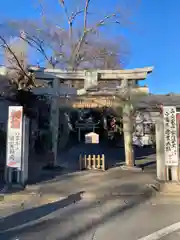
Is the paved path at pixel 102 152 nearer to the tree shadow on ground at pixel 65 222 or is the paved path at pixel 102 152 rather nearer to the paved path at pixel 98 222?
the tree shadow on ground at pixel 65 222

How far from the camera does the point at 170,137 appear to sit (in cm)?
1080

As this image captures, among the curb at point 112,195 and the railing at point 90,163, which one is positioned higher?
the railing at point 90,163

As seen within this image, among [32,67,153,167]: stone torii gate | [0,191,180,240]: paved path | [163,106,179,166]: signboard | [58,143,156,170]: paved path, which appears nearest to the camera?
[0,191,180,240]: paved path

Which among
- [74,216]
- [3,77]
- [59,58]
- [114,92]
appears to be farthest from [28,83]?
[59,58]

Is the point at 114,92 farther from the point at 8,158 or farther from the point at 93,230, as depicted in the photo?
the point at 93,230

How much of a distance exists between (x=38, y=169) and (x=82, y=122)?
10529mm

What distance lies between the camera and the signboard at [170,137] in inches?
412

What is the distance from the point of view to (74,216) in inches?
253

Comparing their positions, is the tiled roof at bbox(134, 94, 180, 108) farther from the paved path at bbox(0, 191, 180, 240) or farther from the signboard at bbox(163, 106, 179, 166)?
the paved path at bbox(0, 191, 180, 240)

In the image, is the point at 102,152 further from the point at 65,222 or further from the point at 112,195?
the point at 65,222

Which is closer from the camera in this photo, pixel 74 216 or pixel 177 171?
pixel 74 216

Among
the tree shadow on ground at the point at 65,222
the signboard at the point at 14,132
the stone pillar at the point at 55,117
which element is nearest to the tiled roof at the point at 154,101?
the stone pillar at the point at 55,117

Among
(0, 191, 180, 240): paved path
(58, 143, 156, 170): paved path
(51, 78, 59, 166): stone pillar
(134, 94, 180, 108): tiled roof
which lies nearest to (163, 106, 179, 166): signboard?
(0, 191, 180, 240): paved path

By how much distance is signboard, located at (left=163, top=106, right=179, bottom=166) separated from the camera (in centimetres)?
1047
